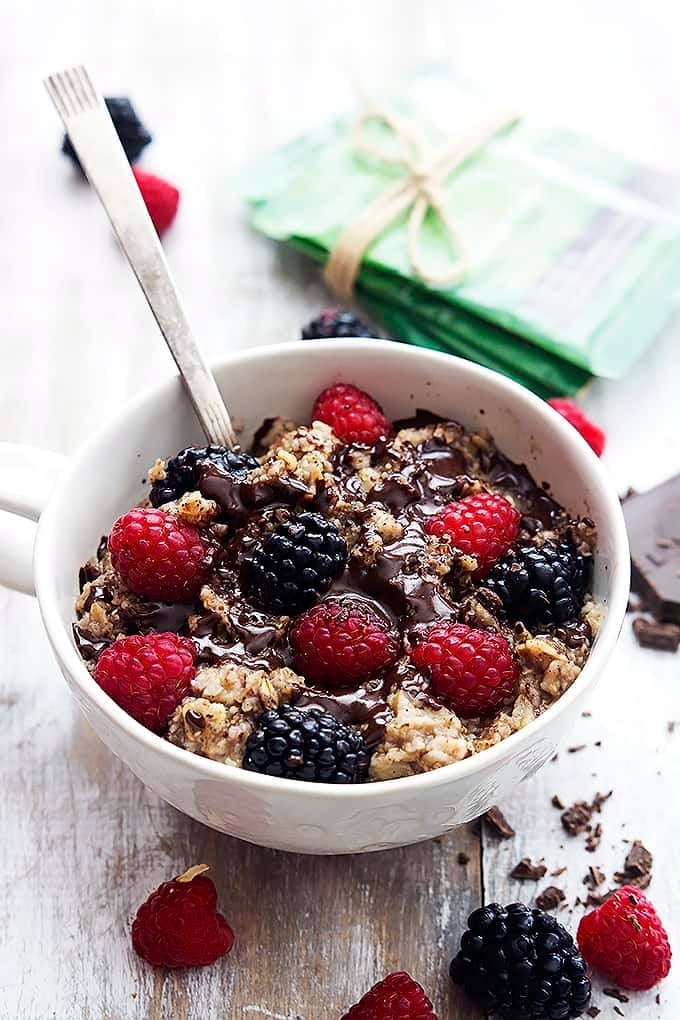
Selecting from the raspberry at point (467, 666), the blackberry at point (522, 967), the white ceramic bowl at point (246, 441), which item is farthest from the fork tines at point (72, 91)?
the blackberry at point (522, 967)

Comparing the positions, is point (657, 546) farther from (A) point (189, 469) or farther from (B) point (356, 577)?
(A) point (189, 469)

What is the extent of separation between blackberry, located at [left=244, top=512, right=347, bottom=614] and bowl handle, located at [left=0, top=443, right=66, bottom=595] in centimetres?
34

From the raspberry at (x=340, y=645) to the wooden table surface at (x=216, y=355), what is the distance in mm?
403

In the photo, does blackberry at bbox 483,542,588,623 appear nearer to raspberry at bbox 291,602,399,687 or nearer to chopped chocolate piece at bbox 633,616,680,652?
raspberry at bbox 291,602,399,687

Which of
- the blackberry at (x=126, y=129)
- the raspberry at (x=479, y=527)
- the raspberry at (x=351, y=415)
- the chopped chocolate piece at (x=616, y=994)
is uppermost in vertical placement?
the blackberry at (x=126, y=129)

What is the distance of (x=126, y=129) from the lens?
281cm

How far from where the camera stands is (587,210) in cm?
262

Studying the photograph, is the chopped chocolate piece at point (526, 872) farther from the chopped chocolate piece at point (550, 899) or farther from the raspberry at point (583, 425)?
the raspberry at point (583, 425)

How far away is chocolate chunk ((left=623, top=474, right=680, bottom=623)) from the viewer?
2074mm

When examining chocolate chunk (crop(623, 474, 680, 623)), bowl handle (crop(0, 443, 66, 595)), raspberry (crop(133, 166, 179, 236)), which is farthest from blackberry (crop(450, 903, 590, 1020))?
raspberry (crop(133, 166, 179, 236))

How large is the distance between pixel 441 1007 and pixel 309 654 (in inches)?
21.1

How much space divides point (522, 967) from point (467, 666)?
1.33 feet

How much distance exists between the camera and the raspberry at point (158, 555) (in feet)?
5.22

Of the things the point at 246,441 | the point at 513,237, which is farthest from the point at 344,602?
the point at 513,237
